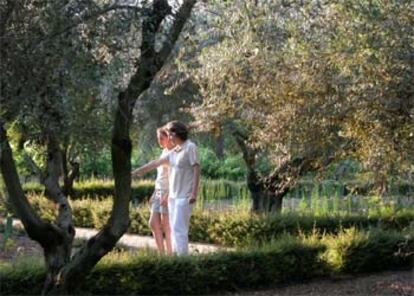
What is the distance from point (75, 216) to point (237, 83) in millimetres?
6829

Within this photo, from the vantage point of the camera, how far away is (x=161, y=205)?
30.1ft

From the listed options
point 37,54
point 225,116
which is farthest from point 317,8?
point 37,54

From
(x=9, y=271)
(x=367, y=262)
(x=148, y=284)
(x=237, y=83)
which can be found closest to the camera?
(x=9, y=271)

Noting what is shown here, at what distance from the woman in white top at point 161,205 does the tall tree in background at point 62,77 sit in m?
2.82


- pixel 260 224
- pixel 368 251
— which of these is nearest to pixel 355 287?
pixel 368 251

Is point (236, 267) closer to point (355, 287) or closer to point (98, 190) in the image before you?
point (355, 287)

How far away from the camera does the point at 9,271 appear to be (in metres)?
6.85

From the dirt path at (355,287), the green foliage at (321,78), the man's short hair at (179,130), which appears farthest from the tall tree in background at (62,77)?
the man's short hair at (179,130)

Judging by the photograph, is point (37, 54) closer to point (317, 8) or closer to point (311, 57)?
point (311, 57)

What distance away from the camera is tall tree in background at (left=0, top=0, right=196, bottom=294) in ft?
16.0

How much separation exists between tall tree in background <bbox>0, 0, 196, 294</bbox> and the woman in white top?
2822 mm

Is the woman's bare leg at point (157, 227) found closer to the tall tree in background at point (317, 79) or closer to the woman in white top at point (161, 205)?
the woman in white top at point (161, 205)

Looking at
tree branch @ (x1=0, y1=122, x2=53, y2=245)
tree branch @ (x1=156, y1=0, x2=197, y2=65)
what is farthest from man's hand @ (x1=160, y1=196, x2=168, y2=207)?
tree branch @ (x1=156, y1=0, x2=197, y2=65)

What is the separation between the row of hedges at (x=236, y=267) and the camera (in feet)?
23.0
